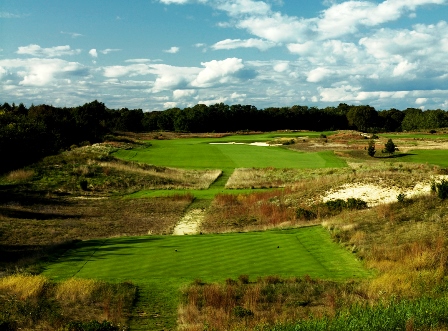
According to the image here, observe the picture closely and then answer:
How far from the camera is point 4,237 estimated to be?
1076 inches

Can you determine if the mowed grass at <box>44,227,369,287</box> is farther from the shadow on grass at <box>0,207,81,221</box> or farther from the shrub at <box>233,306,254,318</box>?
the shadow on grass at <box>0,207,81,221</box>

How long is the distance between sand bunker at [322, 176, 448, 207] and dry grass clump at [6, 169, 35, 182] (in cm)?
3343

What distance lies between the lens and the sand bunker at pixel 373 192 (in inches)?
1328

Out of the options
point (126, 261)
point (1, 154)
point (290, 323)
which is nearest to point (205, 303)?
point (290, 323)

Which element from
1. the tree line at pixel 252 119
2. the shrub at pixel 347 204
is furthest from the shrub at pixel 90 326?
the tree line at pixel 252 119

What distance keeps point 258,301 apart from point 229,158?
61.1 m

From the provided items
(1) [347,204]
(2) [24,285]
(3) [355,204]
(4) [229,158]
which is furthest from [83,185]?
(2) [24,285]

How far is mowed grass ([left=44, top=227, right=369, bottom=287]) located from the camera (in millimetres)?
18188

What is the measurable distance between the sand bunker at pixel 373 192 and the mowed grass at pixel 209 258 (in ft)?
34.2

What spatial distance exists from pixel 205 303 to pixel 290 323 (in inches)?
148

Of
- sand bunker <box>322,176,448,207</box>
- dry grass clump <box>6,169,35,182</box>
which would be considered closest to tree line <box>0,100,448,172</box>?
dry grass clump <box>6,169,35,182</box>

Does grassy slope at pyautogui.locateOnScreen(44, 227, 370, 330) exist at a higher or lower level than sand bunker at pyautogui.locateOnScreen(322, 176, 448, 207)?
lower

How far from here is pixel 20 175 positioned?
53.2 meters

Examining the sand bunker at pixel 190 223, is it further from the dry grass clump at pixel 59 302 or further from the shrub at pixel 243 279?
the dry grass clump at pixel 59 302
